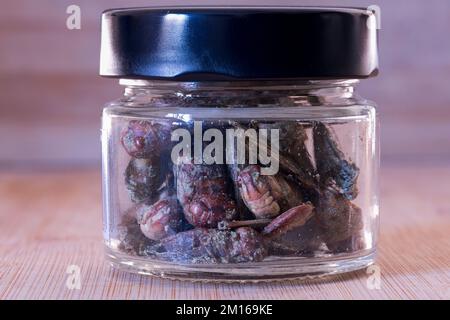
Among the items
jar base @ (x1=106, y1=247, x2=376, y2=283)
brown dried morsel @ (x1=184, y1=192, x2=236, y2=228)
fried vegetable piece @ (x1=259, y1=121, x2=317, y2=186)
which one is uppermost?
fried vegetable piece @ (x1=259, y1=121, x2=317, y2=186)

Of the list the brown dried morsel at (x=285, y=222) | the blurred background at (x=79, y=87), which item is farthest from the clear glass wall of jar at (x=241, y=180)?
the blurred background at (x=79, y=87)

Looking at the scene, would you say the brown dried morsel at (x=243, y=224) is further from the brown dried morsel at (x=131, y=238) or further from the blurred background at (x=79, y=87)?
the blurred background at (x=79, y=87)

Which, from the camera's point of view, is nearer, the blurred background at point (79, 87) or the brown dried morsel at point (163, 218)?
the brown dried morsel at point (163, 218)

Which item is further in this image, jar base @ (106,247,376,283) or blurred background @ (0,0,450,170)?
blurred background @ (0,0,450,170)

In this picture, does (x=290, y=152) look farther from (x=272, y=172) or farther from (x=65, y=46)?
(x=65, y=46)

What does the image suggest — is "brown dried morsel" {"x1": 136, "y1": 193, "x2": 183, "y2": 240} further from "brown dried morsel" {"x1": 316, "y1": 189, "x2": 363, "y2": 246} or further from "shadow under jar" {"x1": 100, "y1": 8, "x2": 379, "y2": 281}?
"brown dried morsel" {"x1": 316, "y1": 189, "x2": 363, "y2": 246}

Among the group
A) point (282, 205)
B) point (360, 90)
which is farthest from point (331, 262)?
point (360, 90)

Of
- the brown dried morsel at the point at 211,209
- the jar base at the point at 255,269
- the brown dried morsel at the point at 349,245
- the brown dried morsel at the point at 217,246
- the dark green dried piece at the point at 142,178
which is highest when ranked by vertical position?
the dark green dried piece at the point at 142,178

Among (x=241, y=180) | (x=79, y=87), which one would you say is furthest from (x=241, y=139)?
(x=79, y=87)

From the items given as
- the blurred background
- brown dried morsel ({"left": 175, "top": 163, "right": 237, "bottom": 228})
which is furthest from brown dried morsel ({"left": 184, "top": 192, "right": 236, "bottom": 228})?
the blurred background
